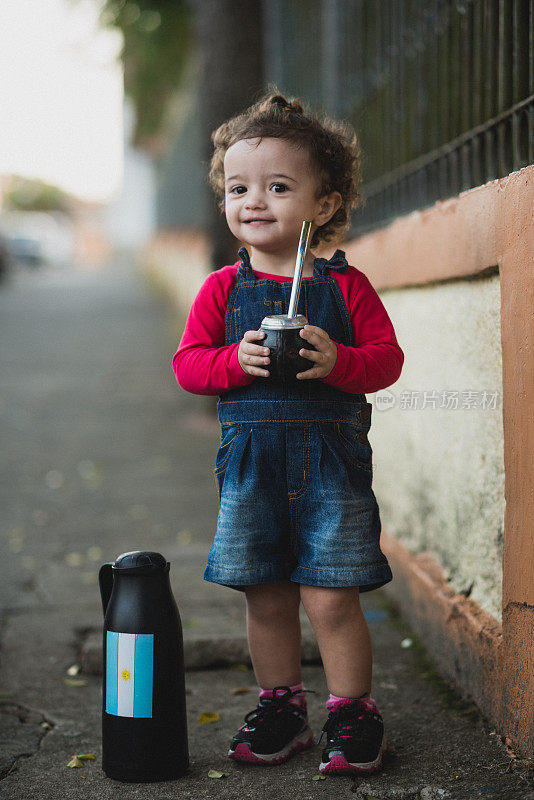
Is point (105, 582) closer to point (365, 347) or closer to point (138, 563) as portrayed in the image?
point (138, 563)

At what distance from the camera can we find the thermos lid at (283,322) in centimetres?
219

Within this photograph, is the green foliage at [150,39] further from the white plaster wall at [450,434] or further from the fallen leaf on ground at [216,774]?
the fallen leaf on ground at [216,774]

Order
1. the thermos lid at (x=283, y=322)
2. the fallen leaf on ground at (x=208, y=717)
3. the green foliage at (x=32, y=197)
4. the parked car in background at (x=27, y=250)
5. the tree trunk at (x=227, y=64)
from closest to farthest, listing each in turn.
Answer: the thermos lid at (x=283, y=322) < the fallen leaf on ground at (x=208, y=717) < the tree trunk at (x=227, y=64) < the parked car in background at (x=27, y=250) < the green foliage at (x=32, y=197)

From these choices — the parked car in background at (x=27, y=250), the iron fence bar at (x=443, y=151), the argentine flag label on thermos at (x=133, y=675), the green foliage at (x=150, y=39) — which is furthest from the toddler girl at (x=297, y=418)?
the parked car in background at (x=27, y=250)

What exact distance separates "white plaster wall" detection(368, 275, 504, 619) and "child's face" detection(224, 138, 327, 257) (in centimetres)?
63

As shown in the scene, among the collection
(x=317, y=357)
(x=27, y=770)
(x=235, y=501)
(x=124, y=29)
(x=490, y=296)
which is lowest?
(x=27, y=770)

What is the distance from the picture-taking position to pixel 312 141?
2426mm

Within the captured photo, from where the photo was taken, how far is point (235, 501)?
7.84ft

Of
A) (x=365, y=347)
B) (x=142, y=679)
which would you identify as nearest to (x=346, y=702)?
(x=142, y=679)

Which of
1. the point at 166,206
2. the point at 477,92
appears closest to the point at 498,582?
the point at 477,92

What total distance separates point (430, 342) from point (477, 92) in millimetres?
862

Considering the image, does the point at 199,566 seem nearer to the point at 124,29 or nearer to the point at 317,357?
the point at 317,357

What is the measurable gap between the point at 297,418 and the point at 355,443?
0.56 feet

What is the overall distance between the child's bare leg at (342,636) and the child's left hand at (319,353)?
1.85 feet
